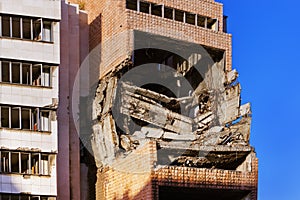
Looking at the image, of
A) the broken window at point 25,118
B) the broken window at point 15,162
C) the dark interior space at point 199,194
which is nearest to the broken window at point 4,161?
the broken window at point 15,162

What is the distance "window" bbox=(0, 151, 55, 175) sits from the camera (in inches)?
1299

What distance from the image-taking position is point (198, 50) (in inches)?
1528

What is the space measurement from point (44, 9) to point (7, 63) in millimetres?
2943

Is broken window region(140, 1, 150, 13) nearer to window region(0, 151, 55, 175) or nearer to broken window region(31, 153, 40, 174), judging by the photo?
window region(0, 151, 55, 175)

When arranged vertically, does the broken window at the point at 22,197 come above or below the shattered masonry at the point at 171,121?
below

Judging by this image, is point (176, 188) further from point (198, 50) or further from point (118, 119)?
point (198, 50)

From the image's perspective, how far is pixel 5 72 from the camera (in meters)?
34.2

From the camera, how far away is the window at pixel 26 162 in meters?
33.0

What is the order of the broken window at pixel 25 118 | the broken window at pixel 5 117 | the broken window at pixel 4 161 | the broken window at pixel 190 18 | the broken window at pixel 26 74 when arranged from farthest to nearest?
the broken window at pixel 190 18, the broken window at pixel 26 74, the broken window at pixel 25 118, the broken window at pixel 5 117, the broken window at pixel 4 161

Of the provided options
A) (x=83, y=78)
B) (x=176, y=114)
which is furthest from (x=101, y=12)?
(x=176, y=114)

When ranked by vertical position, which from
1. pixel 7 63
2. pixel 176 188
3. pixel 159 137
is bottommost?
pixel 176 188

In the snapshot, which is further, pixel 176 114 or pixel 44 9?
pixel 176 114

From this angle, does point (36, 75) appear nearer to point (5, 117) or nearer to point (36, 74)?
point (36, 74)

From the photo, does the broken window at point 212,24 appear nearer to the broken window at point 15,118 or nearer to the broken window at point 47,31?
the broken window at point 47,31
